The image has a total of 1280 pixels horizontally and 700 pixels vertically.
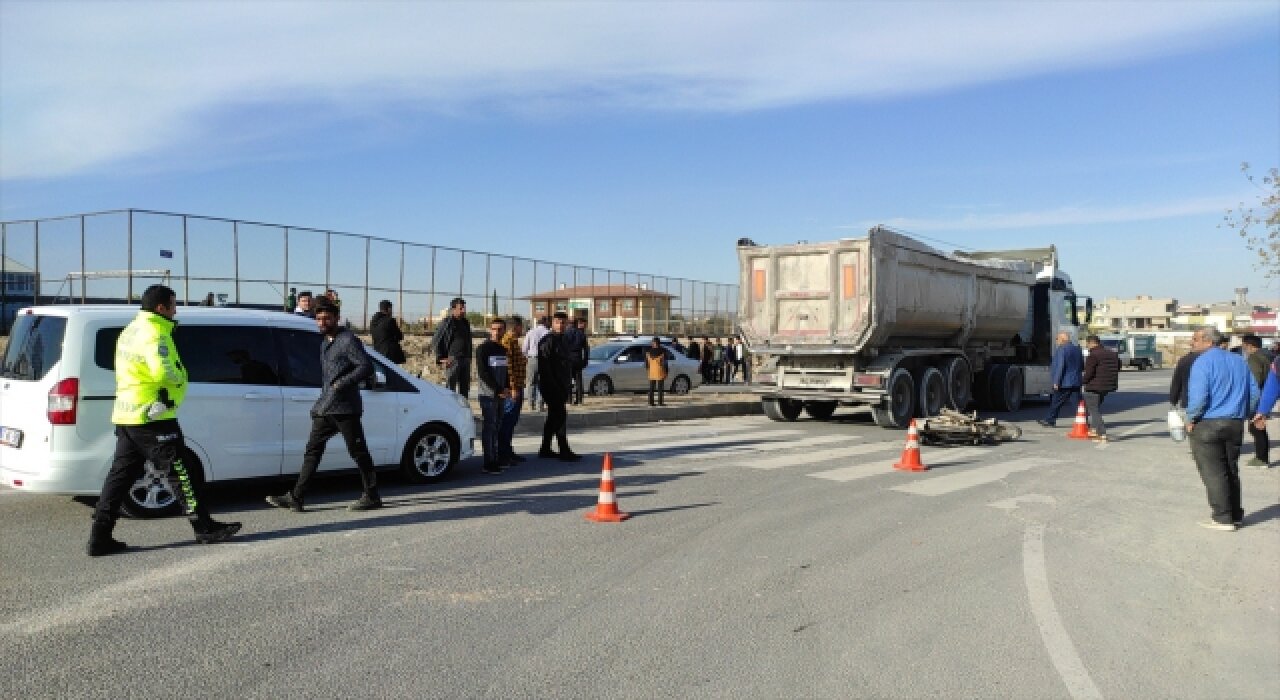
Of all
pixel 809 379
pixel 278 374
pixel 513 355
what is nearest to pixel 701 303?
pixel 809 379

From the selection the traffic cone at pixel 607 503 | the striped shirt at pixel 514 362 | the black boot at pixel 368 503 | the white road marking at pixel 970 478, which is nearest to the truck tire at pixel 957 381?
the white road marking at pixel 970 478

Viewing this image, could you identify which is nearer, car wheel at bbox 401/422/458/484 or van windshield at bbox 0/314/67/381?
van windshield at bbox 0/314/67/381

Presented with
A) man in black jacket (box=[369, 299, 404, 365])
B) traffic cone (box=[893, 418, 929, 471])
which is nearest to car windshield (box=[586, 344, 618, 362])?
man in black jacket (box=[369, 299, 404, 365])

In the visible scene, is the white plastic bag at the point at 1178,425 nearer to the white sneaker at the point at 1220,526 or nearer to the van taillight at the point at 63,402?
the white sneaker at the point at 1220,526

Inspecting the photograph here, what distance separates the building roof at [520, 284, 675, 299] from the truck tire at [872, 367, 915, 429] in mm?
19761

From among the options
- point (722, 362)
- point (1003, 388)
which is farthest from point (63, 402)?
point (722, 362)

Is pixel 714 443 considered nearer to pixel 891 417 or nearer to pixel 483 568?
pixel 891 417

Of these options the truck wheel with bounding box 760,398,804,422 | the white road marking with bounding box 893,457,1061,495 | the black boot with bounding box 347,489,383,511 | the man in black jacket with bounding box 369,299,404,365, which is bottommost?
the white road marking with bounding box 893,457,1061,495

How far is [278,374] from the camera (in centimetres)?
840

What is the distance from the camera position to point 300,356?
8633mm

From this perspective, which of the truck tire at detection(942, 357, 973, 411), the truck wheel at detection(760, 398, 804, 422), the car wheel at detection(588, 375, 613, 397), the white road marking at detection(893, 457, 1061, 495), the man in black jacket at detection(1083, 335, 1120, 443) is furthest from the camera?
the car wheel at detection(588, 375, 613, 397)

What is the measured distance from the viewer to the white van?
280 inches

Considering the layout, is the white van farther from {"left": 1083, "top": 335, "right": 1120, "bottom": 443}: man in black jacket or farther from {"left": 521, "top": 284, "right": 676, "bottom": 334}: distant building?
{"left": 521, "top": 284, "right": 676, "bottom": 334}: distant building

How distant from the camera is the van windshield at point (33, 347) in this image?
7.23 metres
